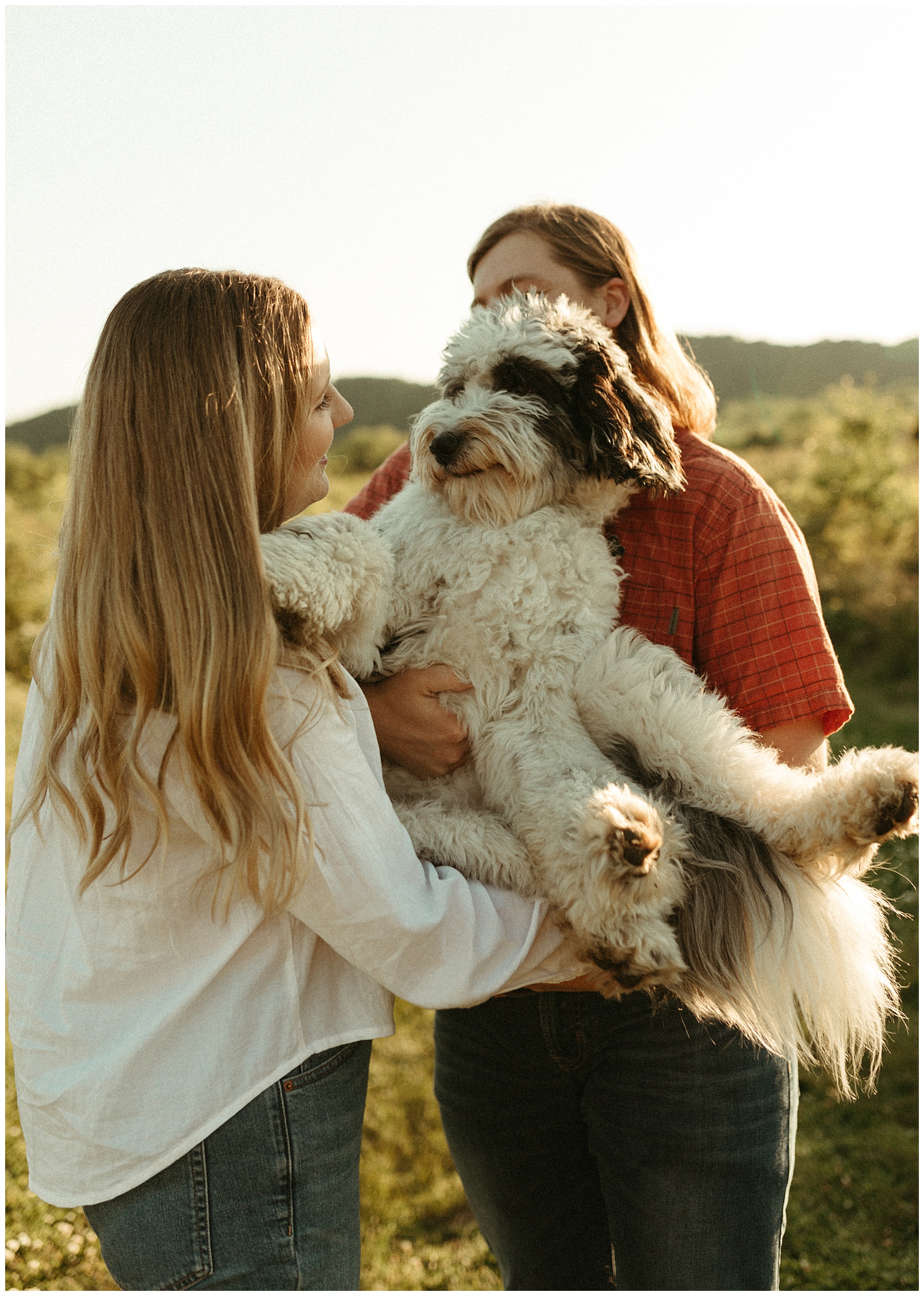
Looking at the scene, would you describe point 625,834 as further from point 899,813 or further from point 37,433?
point 37,433

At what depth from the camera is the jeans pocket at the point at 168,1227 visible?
1465mm

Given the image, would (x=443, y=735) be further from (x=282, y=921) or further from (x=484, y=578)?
(x=282, y=921)

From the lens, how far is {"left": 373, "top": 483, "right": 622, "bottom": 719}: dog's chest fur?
1.98 metres

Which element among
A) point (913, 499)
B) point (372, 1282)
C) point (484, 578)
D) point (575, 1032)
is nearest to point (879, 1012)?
point (575, 1032)

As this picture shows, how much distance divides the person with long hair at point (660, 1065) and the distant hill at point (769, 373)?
128 inches

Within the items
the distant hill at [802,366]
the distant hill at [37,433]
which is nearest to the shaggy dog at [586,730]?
the distant hill at [802,366]

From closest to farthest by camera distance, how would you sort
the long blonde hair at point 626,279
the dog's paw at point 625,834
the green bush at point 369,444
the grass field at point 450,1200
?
the dog's paw at point 625,834 < the long blonde hair at point 626,279 < the grass field at point 450,1200 < the green bush at point 369,444

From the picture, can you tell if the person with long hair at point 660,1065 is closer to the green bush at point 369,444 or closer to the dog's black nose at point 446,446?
the dog's black nose at point 446,446

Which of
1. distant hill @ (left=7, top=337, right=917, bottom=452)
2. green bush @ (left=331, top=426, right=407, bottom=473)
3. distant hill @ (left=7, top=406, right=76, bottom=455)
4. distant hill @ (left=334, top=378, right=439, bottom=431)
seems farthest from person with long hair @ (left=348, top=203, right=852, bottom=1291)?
distant hill @ (left=7, top=406, right=76, bottom=455)

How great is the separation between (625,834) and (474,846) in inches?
14.0

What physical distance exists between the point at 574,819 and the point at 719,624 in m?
0.59

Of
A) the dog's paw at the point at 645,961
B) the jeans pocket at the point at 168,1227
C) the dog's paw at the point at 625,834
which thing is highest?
the dog's paw at the point at 625,834

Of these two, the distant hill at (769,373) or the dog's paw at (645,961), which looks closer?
the dog's paw at (645,961)

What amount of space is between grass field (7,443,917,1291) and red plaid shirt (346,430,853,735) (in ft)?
5.11
